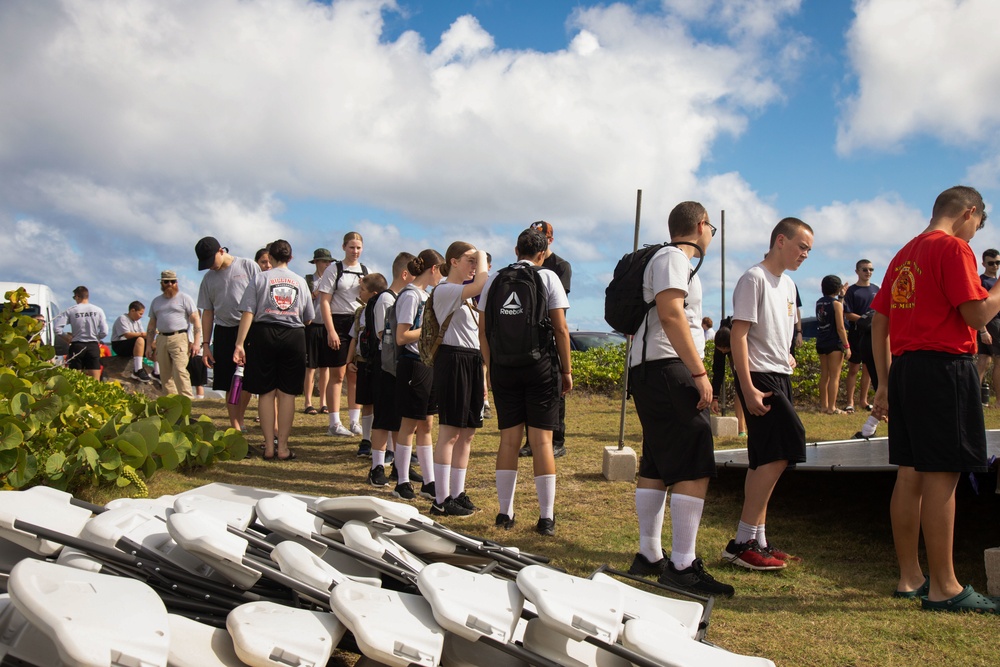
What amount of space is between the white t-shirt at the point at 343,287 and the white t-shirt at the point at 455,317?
2945mm

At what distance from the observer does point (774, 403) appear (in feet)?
14.6

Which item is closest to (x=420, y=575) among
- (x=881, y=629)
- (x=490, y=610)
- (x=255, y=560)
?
(x=490, y=610)

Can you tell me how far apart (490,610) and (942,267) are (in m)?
2.63

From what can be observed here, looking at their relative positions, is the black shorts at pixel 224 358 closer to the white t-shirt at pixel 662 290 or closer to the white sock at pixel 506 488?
the white sock at pixel 506 488

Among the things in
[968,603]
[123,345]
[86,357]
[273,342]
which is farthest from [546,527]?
[123,345]

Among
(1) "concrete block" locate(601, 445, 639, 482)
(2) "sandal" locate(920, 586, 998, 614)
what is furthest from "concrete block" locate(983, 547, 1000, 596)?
(1) "concrete block" locate(601, 445, 639, 482)

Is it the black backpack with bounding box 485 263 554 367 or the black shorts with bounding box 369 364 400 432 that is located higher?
the black backpack with bounding box 485 263 554 367

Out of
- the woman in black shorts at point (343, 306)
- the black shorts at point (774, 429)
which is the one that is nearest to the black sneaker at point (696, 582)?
the black shorts at point (774, 429)

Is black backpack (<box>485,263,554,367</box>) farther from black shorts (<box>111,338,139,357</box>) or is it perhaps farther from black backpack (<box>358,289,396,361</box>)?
black shorts (<box>111,338,139,357</box>)

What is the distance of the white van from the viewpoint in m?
12.7

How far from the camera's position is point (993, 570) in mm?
3955

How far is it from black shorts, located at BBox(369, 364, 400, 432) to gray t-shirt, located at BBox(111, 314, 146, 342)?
34.1 feet

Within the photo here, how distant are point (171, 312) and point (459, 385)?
6105 millimetres

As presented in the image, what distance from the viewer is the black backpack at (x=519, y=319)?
16.2 ft
